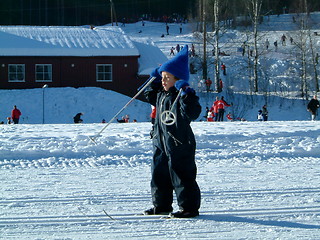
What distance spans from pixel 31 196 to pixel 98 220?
1.45 m

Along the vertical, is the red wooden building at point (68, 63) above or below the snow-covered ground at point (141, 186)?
above

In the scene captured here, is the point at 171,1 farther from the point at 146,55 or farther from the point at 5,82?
the point at 5,82

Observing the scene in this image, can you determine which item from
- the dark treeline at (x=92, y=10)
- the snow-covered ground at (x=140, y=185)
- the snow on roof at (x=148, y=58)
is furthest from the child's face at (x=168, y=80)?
the dark treeline at (x=92, y=10)

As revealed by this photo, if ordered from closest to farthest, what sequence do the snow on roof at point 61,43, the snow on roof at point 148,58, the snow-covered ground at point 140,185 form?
1. the snow-covered ground at point 140,185
2. the snow on roof at point 61,43
3. the snow on roof at point 148,58

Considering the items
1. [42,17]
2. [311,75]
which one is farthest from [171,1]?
[311,75]

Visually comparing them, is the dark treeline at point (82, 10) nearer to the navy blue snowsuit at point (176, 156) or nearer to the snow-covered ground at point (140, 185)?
the snow-covered ground at point (140, 185)

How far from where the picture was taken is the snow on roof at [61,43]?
97.9ft

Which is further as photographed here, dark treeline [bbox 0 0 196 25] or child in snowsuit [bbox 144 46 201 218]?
dark treeline [bbox 0 0 196 25]

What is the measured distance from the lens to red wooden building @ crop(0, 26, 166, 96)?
29922 mm

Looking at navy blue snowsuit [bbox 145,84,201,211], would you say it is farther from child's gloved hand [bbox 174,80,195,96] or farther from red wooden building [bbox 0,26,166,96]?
red wooden building [bbox 0,26,166,96]

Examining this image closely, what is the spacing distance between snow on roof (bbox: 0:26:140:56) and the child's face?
25.8 meters

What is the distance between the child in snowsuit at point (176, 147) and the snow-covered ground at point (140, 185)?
18 cm

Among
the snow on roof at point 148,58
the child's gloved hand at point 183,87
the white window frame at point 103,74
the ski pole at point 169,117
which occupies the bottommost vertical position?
the ski pole at point 169,117

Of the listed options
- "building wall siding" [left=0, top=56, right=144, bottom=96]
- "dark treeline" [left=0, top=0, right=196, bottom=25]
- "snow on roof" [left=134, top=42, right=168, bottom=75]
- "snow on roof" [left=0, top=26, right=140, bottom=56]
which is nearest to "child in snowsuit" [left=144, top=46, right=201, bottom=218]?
"snow on roof" [left=134, top=42, right=168, bottom=75]
